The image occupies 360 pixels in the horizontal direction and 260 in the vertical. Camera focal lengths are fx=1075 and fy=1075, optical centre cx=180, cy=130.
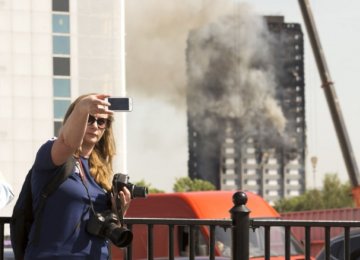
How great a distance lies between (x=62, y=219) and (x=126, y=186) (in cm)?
40

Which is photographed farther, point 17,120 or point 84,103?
point 17,120

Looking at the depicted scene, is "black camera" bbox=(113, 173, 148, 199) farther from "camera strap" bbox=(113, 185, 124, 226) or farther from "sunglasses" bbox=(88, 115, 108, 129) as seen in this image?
"sunglasses" bbox=(88, 115, 108, 129)

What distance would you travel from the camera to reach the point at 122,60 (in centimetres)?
11494

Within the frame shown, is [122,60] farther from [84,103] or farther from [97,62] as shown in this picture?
[84,103]

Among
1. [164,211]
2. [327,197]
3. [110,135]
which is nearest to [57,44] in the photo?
[327,197]

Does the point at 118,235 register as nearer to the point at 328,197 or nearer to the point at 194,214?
the point at 194,214

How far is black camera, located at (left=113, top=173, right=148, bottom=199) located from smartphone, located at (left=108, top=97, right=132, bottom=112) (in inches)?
18.0

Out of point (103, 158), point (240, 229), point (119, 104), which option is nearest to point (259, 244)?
point (240, 229)

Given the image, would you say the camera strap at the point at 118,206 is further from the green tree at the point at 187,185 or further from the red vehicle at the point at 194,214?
the green tree at the point at 187,185

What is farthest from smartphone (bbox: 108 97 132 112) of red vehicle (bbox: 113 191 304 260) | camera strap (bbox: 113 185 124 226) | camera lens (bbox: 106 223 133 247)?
red vehicle (bbox: 113 191 304 260)

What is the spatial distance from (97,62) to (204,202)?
322 ft

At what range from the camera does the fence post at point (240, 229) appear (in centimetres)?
715

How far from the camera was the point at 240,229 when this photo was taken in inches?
282

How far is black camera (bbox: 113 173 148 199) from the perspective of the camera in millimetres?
5738
